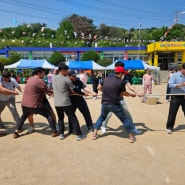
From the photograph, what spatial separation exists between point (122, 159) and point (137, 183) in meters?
0.97

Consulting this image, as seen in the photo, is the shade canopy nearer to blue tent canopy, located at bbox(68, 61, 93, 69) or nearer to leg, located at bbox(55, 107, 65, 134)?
blue tent canopy, located at bbox(68, 61, 93, 69)

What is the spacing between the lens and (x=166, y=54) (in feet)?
135

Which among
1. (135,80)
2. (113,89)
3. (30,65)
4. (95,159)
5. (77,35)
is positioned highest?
(77,35)

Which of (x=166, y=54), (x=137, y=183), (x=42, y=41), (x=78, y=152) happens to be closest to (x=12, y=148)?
(x=78, y=152)

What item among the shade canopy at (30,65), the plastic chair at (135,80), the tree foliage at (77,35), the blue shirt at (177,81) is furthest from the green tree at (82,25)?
the blue shirt at (177,81)

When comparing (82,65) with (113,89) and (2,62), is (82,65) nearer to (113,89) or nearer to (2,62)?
(2,62)

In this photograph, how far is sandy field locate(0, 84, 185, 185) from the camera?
4090 millimetres

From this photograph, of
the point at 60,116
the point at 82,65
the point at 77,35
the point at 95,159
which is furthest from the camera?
the point at 77,35

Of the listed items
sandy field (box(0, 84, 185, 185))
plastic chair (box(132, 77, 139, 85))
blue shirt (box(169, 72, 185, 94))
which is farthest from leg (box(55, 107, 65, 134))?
plastic chair (box(132, 77, 139, 85))

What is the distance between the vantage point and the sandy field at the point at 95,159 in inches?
161

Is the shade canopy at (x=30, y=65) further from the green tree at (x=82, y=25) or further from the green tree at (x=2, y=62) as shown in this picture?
the green tree at (x=82, y=25)

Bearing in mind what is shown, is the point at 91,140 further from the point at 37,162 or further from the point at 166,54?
the point at 166,54

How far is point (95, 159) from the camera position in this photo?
490 centimetres

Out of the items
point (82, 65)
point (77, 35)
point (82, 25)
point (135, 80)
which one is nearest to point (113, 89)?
point (82, 65)
